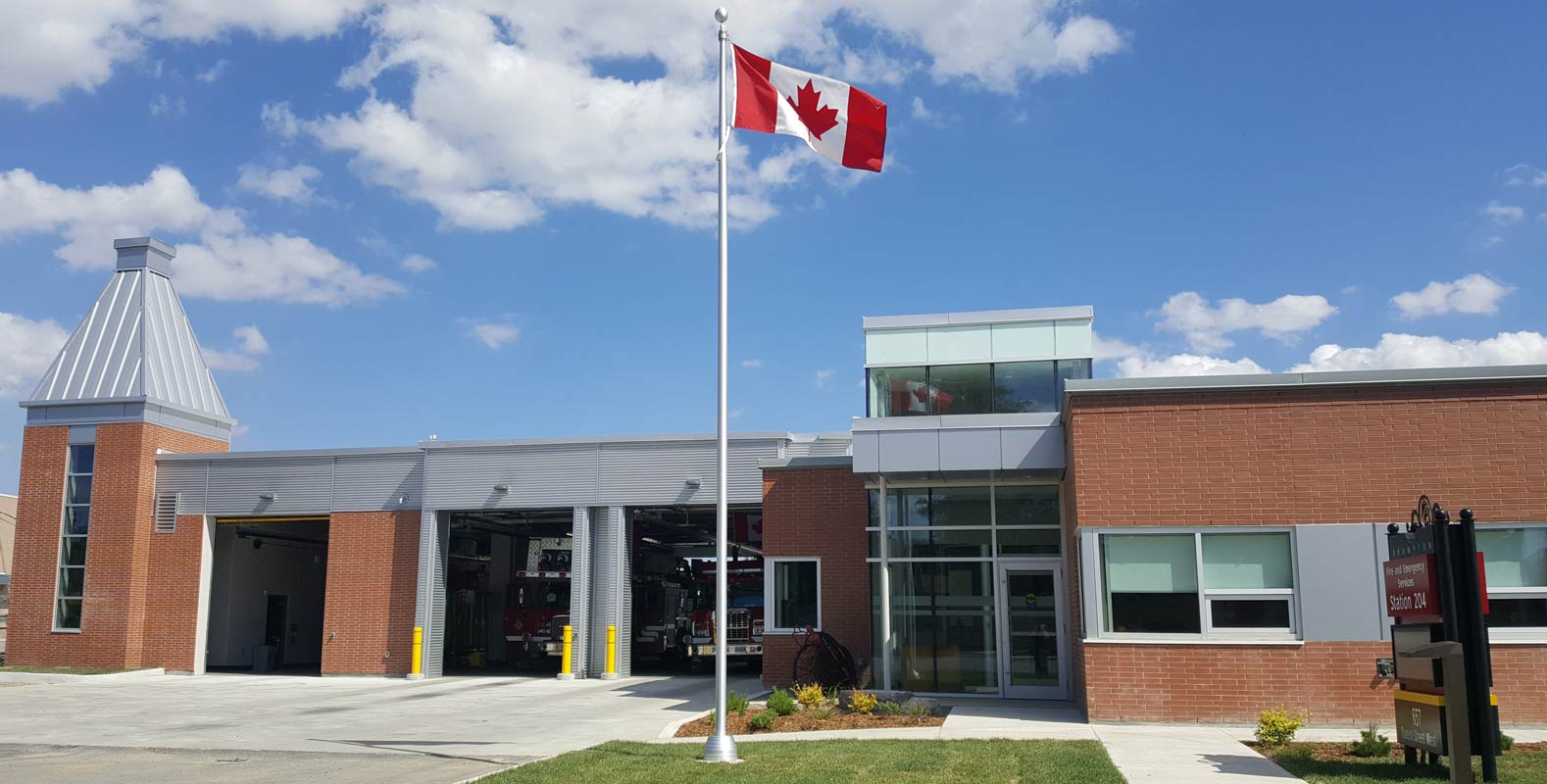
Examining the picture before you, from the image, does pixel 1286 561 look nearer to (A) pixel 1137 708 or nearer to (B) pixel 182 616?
(A) pixel 1137 708

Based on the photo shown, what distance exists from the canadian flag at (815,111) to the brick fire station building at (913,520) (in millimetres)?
4233

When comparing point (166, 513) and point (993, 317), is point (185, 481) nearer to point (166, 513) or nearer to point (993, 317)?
point (166, 513)

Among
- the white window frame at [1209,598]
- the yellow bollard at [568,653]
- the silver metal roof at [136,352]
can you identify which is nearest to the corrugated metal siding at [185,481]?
the silver metal roof at [136,352]

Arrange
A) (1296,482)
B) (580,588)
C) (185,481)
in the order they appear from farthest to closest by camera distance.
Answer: (185,481) < (580,588) < (1296,482)

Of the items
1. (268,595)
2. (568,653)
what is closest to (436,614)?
(568,653)

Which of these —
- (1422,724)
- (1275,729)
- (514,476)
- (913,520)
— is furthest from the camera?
(514,476)

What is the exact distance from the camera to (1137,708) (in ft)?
50.0

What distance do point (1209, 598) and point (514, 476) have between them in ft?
54.7

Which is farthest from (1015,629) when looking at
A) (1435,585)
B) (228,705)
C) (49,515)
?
(49,515)

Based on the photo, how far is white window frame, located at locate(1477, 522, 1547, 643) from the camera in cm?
1450

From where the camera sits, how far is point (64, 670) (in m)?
28.3

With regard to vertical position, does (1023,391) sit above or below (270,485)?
above

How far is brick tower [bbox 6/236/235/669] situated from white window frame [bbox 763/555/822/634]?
614 inches

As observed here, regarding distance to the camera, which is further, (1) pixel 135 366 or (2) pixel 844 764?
(1) pixel 135 366
